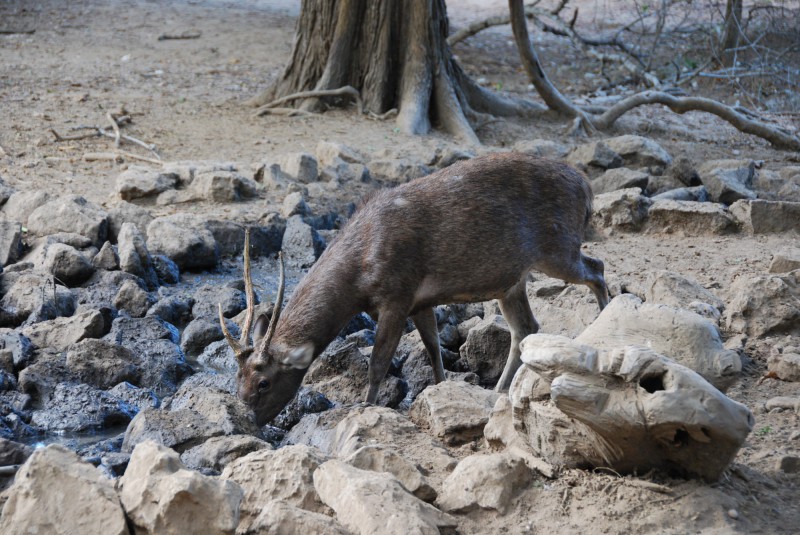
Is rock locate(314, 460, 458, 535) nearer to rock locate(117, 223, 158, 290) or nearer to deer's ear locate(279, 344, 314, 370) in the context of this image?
deer's ear locate(279, 344, 314, 370)

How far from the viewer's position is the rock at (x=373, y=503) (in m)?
4.05

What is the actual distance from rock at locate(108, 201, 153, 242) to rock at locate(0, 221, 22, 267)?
0.88m

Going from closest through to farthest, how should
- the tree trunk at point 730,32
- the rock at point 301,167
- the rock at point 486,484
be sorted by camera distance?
the rock at point 486,484
the rock at point 301,167
the tree trunk at point 730,32

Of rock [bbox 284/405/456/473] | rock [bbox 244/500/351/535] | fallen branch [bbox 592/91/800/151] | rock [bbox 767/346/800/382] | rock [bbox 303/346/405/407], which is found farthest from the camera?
fallen branch [bbox 592/91/800/151]

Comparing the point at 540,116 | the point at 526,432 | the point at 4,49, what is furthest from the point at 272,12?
the point at 526,432

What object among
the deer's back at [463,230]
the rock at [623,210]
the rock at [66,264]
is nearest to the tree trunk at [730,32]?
the rock at [623,210]

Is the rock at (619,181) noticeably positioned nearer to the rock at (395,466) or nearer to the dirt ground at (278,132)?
the dirt ground at (278,132)

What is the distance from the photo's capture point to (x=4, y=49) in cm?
1595

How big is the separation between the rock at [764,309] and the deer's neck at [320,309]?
2665mm

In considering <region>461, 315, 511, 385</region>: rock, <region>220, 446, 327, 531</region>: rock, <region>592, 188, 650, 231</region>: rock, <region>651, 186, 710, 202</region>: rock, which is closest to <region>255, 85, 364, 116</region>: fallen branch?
<region>592, 188, 650, 231</region>: rock

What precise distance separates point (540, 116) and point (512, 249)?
7679 millimetres

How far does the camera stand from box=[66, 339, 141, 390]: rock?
22.7 ft

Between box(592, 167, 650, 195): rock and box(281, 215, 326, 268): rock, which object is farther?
box(592, 167, 650, 195): rock

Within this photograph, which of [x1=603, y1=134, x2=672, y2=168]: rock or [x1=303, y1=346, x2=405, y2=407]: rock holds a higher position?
[x1=603, y1=134, x2=672, y2=168]: rock
